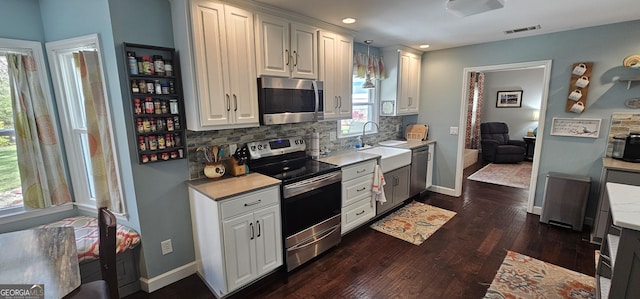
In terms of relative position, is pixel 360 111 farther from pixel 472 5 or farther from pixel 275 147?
pixel 472 5

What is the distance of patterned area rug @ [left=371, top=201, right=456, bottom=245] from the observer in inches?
124

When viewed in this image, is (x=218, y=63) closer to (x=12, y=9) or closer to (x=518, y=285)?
(x=12, y=9)

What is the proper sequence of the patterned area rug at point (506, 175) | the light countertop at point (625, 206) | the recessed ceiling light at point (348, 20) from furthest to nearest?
the patterned area rug at point (506, 175) < the recessed ceiling light at point (348, 20) < the light countertop at point (625, 206)

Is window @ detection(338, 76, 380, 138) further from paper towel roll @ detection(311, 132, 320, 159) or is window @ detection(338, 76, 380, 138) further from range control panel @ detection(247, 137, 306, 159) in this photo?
range control panel @ detection(247, 137, 306, 159)

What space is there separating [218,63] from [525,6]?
2.68 m

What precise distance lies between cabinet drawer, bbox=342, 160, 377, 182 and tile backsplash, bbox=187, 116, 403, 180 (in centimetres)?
58

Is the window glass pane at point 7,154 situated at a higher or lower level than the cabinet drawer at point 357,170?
higher

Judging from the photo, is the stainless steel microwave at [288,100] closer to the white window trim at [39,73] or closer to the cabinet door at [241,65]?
the cabinet door at [241,65]

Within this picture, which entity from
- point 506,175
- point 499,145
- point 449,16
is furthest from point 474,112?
point 449,16

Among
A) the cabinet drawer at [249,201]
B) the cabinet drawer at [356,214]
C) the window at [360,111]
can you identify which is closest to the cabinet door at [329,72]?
the window at [360,111]

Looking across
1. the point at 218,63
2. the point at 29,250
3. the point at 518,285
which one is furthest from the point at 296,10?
the point at 518,285

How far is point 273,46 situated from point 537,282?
3.09 metres

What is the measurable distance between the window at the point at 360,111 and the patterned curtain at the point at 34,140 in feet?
9.58

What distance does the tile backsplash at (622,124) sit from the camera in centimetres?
295
